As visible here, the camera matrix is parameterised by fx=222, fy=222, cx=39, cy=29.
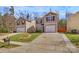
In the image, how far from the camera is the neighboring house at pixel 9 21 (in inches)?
104

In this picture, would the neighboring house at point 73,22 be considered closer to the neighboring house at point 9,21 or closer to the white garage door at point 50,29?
the white garage door at point 50,29

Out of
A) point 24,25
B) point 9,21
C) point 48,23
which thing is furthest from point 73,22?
point 9,21

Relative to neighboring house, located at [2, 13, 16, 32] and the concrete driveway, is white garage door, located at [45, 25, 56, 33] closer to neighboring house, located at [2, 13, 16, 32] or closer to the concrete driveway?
the concrete driveway

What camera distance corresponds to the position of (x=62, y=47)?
2.64 metres

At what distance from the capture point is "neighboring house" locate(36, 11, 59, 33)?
8.75ft

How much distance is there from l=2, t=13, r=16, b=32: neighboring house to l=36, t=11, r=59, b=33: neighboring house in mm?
288

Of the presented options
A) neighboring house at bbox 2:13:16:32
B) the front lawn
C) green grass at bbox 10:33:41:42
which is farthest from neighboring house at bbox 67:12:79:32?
neighboring house at bbox 2:13:16:32

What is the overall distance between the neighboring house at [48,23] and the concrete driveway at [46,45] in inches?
2.8

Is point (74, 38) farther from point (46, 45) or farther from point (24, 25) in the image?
point (24, 25)

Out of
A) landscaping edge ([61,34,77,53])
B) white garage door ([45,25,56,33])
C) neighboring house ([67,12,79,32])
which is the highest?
neighboring house ([67,12,79,32])

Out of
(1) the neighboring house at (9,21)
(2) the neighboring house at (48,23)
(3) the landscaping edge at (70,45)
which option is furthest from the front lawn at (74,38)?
(1) the neighboring house at (9,21)

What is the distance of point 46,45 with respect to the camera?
104 inches
